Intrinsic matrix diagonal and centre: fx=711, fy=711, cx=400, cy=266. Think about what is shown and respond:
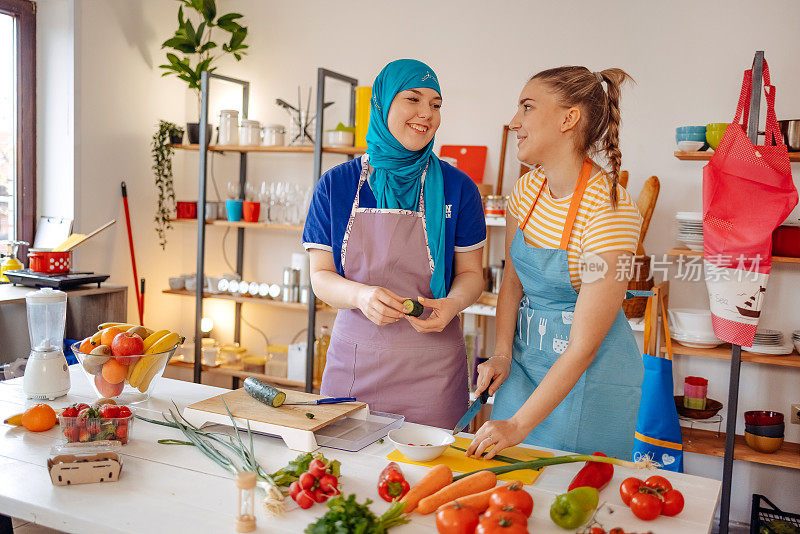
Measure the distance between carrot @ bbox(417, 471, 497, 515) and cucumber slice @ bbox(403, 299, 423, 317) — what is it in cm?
49

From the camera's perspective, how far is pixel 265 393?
5.68ft

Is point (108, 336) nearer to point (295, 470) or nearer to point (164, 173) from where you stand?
point (295, 470)

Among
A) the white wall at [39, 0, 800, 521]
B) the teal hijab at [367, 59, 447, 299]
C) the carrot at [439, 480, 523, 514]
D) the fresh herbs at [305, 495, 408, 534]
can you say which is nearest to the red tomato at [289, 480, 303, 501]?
the fresh herbs at [305, 495, 408, 534]

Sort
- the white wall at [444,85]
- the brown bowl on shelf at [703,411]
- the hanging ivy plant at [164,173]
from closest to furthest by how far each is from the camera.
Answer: the brown bowl on shelf at [703,411] → the white wall at [444,85] → the hanging ivy plant at [164,173]

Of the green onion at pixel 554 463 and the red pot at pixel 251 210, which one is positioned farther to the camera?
the red pot at pixel 251 210

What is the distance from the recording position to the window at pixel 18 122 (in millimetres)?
3777

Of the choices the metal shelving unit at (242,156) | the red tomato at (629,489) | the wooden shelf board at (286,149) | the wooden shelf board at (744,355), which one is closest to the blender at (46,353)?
the red tomato at (629,489)

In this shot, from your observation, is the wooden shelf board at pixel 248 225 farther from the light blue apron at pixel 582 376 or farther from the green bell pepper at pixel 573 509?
the green bell pepper at pixel 573 509

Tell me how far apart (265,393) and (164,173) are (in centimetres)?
308

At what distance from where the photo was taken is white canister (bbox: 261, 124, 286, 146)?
402 cm

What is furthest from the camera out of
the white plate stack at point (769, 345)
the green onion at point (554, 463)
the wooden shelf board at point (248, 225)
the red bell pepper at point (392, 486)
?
the wooden shelf board at point (248, 225)

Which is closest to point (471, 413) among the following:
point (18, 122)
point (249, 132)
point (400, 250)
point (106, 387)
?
point (400, 250)

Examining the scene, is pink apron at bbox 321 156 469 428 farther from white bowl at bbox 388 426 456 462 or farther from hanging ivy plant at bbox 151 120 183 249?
hanging ivy plant at bbox 151 120 183 249

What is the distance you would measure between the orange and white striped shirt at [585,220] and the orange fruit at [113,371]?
3.57 feet
